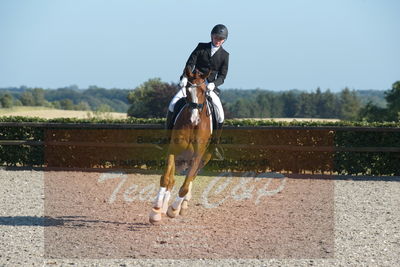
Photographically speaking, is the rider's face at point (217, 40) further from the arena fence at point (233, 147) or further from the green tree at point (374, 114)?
the green tree at point (374, 114)

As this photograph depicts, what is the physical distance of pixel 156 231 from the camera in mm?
9914

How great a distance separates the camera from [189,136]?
992cm

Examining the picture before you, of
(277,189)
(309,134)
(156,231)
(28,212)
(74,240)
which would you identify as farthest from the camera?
(309,134)

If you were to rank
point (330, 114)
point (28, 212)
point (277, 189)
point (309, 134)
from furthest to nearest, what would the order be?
point (330, 114), point (309, 134), point (277, 189), point (28, 212)

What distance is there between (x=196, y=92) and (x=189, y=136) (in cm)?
→ 73

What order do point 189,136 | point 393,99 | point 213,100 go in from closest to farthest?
point 189,136 → point 213,100 → point 393,99

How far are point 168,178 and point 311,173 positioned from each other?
9827mm

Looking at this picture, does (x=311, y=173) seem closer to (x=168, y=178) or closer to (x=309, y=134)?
(x=309, y=134)

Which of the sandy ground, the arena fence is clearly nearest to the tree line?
the arena fence

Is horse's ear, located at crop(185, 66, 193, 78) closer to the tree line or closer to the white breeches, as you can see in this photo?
the white breeches

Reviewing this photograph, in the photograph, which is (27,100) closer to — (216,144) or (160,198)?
(216,144)

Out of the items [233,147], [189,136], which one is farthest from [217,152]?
[233,147]

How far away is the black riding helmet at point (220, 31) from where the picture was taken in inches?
411

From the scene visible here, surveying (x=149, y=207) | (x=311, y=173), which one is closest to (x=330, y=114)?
(x=311, y=173)
